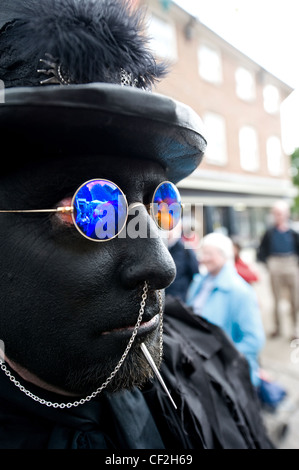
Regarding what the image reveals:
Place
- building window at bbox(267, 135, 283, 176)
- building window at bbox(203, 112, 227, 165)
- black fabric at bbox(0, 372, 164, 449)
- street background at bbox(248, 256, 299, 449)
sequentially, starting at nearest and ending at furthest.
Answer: black fabric at bbox(0, 372, 164, 449) < street background at bbox(248, 256, 299, 449) < building window at bbox(203, 112, 227, 165) < building window at bbox(267, 135, 283, 176)

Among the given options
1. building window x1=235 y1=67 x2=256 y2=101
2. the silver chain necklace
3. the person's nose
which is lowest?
the silver chain necklace

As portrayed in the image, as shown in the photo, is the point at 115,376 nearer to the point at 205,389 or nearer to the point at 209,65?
the point at 205,389

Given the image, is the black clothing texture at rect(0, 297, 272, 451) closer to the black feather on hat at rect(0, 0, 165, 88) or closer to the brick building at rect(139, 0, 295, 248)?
the black feather on hat at rect(0, 0, 165, 88)

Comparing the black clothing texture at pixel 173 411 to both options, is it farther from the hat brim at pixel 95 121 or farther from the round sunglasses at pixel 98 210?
the hat brim at pixel 95 121

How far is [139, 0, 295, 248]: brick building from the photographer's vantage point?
9.56m

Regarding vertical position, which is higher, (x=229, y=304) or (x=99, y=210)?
(x=99, y=210)

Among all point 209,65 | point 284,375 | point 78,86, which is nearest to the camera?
point 78,86

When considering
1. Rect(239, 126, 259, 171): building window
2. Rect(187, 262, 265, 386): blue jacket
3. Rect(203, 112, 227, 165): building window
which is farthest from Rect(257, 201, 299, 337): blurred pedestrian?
Rect(239, 126, 259, 171): building window

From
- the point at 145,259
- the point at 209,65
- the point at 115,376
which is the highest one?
the point at 209,65

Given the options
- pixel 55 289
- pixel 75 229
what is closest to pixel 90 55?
pixel 75 229

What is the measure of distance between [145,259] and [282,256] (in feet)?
15.3

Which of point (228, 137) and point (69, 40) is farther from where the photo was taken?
point (228, 137)

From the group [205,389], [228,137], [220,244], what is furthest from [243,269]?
[228,137]

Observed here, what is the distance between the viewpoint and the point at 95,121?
0.71 metres
